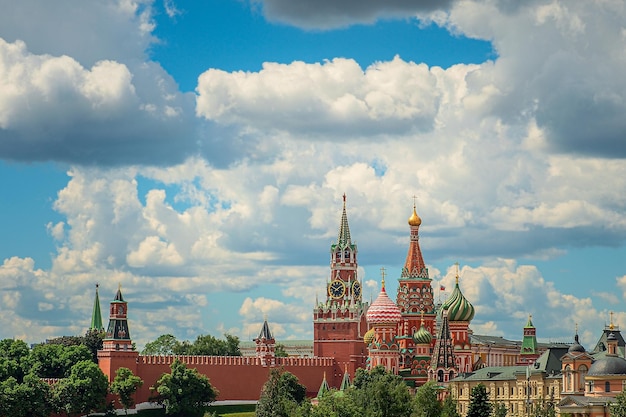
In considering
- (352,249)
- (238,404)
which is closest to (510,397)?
(238,404)

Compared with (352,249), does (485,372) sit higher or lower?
lower

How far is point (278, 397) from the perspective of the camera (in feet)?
324

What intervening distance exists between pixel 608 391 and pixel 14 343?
48.5m

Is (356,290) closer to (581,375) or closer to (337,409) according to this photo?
(581,375)

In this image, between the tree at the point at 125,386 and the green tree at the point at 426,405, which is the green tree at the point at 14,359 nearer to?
the tree at the point at 125,386

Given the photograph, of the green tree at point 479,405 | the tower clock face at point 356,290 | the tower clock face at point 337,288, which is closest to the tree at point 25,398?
the green tree at point 479,405

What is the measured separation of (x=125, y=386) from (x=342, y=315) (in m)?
30.5

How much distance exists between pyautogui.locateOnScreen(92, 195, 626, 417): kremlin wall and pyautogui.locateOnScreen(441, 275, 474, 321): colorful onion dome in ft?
0.28

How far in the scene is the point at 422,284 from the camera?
407ft

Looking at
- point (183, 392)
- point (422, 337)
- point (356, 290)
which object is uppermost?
point (356, 290)

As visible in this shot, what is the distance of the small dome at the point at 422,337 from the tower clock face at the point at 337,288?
14662 millimetres

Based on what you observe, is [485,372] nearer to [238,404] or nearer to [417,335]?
[417,335]

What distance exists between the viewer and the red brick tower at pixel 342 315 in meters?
131

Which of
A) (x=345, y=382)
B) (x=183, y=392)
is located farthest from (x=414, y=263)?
(x=183, y=392)
